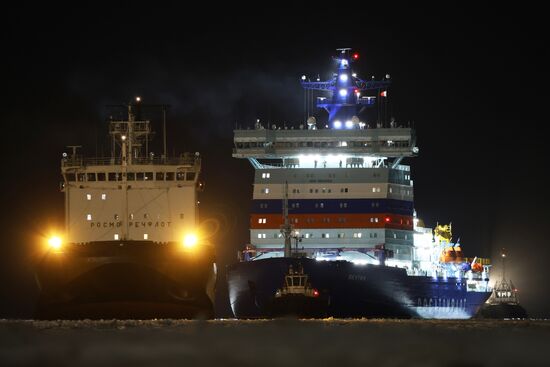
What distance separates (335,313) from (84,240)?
19.9 meters

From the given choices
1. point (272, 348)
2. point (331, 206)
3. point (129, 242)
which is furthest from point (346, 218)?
point (272, 348)

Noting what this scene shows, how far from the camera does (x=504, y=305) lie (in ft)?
309

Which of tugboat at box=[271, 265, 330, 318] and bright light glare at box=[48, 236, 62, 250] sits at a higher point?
bright light glare at box=[48, 236, 62, 250]

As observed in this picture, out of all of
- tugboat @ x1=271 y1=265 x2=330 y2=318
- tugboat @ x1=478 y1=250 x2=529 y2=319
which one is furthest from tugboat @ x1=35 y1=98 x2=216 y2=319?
tugboat @ x1=478 y1=250 x2=529 y2=319

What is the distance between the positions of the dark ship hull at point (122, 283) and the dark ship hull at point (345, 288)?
64.3 feet

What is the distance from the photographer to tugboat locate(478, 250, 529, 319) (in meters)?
93.9

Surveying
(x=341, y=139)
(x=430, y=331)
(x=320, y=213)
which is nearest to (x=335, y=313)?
(x=320, y=213)

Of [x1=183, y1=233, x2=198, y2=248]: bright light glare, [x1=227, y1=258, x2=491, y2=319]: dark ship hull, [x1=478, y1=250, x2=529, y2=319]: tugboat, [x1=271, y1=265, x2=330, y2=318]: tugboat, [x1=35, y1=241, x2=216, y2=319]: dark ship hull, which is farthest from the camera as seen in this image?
[x1=478, y1=250, x2=529, y2=319]: tugboat

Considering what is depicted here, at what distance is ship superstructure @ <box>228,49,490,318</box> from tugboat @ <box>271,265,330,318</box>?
10.4 feet

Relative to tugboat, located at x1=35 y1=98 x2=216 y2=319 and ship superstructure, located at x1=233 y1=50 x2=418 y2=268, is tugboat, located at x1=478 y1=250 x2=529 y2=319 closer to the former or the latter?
ship superstructure, located at x1=233 y1=50 x2=418 y2=268

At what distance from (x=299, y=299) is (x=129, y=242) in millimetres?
19653

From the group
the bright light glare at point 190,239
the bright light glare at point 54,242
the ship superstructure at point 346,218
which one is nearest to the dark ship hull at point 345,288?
the ship superstructure at point 346,218

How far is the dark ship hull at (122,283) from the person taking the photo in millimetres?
44688

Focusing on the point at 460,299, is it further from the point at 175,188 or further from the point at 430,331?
the point at 430,331
